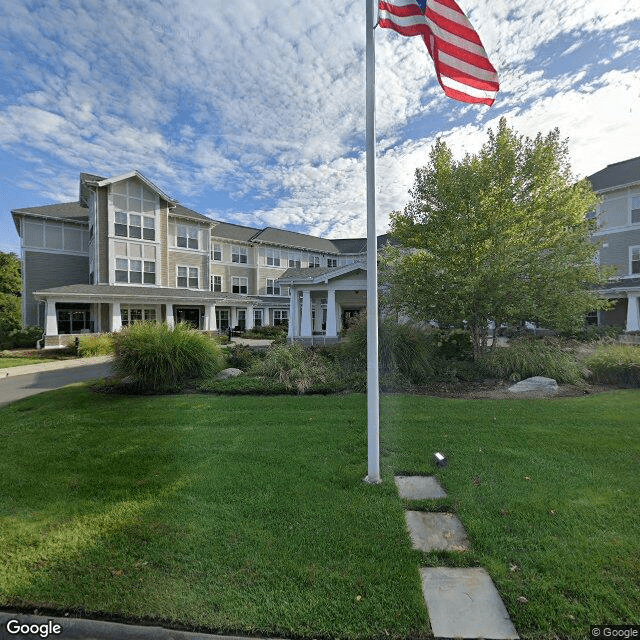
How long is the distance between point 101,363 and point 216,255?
63.0 feet

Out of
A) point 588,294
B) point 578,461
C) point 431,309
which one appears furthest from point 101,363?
point 588,294

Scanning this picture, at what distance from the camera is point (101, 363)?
53.3 feet

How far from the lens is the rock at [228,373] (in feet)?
33.6

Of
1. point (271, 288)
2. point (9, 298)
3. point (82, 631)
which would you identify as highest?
point (271, 288)

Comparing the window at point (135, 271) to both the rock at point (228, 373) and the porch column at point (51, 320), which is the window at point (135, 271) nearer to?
the porch column at point (51, 320)

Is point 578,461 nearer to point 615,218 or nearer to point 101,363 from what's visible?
point 101,363

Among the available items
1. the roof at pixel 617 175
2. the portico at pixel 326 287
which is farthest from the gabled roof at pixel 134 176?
the roof at pixel 617 175

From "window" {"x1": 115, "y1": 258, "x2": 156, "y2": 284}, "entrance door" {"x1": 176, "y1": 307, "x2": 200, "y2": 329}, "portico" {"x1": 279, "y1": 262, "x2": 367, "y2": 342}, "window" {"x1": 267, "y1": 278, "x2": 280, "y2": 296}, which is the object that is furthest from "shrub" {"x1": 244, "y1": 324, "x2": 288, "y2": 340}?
"portico" {"x1": 279, "y1": 262, "x2": 367, "y2": 342}

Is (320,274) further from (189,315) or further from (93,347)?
(189,315)

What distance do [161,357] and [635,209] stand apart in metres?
28.8

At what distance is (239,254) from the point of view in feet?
116

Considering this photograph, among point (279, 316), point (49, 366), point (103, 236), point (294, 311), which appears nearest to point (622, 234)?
point (294, 311)

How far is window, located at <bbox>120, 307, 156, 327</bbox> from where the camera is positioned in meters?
26.0

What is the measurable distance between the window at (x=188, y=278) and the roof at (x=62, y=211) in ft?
25.4
